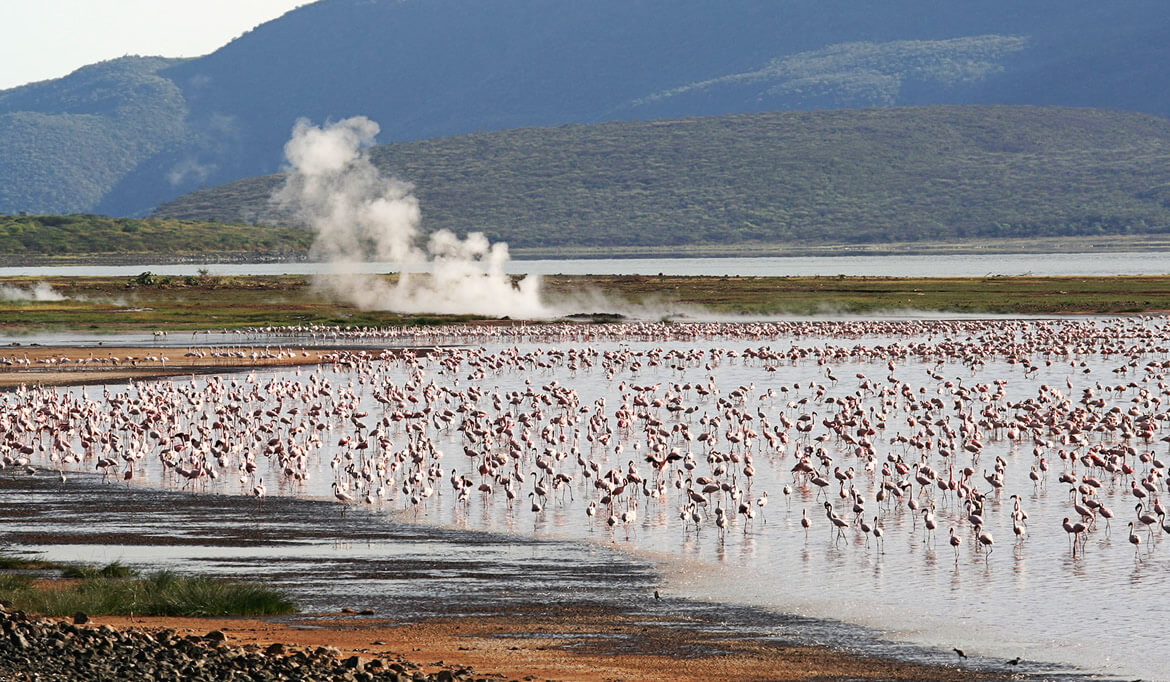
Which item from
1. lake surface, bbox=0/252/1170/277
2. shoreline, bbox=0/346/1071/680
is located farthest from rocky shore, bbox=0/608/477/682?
lake surface, bbox=0/252/1170/277

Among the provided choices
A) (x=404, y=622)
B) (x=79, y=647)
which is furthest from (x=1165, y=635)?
(x=79, y=647)

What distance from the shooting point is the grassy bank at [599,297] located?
77.4 meters

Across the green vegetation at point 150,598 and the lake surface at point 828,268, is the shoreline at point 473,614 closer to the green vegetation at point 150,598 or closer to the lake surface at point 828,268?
the green vegetation at point 150,598

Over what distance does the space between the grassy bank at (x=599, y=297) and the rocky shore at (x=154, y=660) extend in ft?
194

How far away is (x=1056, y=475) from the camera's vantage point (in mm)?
28406

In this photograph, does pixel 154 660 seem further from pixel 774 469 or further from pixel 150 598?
pixel 774 469

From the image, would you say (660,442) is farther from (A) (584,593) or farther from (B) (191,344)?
(B) (191,344)

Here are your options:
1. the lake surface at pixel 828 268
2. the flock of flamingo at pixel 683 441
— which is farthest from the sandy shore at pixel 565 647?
the lake surface at pixel 828 268

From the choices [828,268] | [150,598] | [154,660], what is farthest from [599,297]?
[154,660]

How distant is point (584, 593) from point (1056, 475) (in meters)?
12.2

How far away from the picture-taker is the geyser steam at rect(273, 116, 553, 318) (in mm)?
85500

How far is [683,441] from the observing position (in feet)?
112

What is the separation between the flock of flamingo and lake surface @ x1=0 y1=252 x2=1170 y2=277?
81119mm

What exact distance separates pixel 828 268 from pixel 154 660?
14682cm
